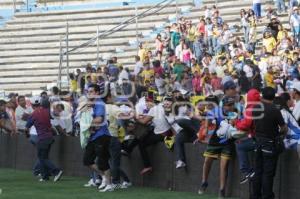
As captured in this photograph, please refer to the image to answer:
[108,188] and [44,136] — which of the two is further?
[44,136]

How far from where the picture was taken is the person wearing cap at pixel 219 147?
15977mm

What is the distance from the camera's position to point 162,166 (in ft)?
59.9

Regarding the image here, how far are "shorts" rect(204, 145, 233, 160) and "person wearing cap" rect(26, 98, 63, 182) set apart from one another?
5048mm

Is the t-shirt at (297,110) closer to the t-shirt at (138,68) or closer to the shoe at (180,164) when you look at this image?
the shoe at (180,164)

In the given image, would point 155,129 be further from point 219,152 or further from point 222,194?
point 222,194

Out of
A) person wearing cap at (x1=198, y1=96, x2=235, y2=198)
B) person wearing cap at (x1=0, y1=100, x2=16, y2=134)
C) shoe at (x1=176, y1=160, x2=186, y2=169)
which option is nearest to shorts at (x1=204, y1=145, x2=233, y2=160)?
person wearing cap at (x1=198, y1=96, x2=235, y2=198)

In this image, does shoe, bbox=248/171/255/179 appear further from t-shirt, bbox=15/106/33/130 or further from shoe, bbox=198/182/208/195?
t-shirt, bbox=15/106/33/130

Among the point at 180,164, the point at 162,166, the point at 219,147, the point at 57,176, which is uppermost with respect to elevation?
the point at 219,147

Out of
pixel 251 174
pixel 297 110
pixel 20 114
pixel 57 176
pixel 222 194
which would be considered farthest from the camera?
pixel 20 114

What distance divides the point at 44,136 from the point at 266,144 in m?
7.35

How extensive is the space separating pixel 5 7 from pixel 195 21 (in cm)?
1353

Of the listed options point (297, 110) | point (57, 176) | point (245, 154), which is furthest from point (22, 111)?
point (297, 110)

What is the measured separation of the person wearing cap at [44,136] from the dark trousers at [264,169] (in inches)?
267

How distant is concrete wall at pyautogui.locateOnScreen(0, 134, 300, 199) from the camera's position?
14953 mm
